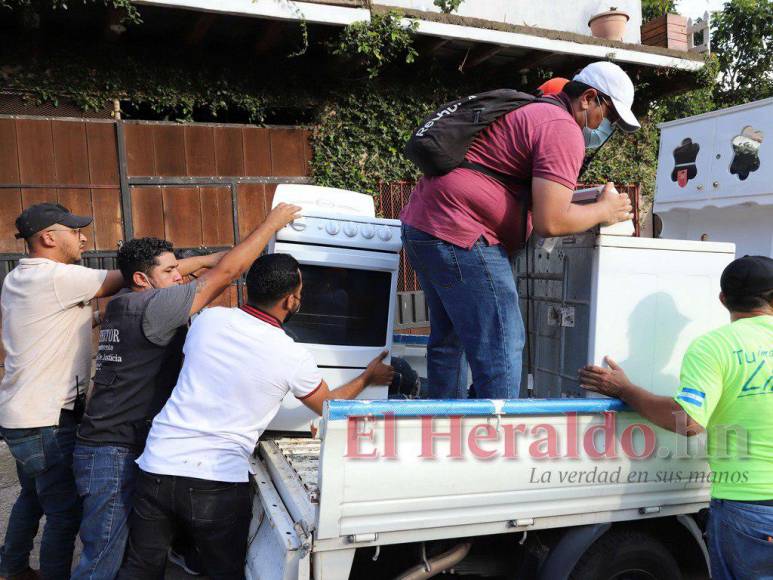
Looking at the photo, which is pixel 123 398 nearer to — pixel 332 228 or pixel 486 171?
pixel 332 228

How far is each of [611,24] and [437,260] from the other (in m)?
6.14

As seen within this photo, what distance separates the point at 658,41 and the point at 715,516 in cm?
730

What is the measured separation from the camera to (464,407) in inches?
78.5

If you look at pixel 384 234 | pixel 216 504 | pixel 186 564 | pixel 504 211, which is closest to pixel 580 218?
pixel 504 211

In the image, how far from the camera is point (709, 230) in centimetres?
461

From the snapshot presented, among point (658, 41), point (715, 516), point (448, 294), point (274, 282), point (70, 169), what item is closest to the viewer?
point (715, 516)

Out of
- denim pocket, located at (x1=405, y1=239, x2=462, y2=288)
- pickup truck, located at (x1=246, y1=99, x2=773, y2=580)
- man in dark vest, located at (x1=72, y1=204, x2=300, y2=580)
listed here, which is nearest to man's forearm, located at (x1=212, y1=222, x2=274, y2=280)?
man in dark vest, located at (x1=72, y1=204, x2=300, y2=580)

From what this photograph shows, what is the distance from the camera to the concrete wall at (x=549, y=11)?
22.8 ft

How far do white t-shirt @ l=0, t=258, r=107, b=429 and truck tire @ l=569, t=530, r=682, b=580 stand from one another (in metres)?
2.34

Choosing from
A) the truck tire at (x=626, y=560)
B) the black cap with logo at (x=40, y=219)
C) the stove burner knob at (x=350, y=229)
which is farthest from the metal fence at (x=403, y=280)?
the truck tire at (x=626, y=560)

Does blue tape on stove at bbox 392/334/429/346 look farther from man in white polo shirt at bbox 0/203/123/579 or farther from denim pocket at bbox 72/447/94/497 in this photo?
denim pocket at bbox 72/447/94/497

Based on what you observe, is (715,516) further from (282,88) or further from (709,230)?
(282,88)

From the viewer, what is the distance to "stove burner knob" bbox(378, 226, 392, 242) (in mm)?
2988

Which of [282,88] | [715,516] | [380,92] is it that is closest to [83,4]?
[282,88]
